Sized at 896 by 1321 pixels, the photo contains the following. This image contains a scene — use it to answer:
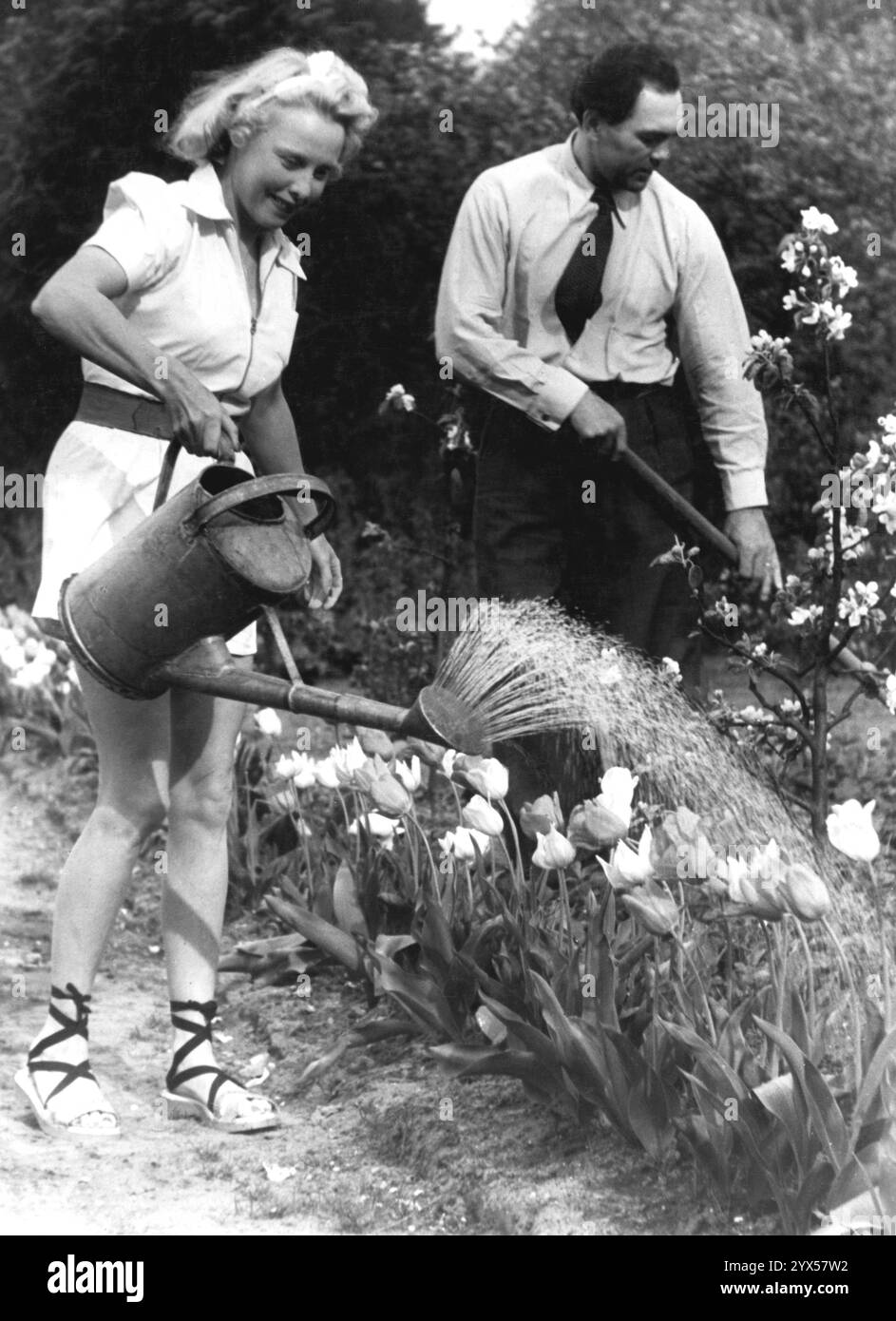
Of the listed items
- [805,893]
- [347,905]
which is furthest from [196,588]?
[347,905]

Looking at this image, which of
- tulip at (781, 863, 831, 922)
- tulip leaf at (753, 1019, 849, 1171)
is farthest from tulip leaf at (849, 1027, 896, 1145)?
tulip at (781, 863, 831, 922)

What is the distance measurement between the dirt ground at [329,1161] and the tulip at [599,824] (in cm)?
52

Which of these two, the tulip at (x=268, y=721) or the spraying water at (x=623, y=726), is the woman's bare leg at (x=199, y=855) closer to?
the spraying water at (x=623, y=726)

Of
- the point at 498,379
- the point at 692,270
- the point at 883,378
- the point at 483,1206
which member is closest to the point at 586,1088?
the point at 483,1206

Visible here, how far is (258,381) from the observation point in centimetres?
333

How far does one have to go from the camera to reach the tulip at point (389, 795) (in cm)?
342

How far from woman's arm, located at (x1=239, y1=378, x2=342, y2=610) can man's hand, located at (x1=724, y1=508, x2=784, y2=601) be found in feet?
3.26

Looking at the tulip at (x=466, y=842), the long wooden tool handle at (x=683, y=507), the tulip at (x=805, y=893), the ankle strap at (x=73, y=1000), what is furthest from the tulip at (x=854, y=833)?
the ankle strap at (x=73, y=1000)

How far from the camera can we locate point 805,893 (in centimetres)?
266

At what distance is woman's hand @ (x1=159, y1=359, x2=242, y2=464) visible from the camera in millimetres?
2945

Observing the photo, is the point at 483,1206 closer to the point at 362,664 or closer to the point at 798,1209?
the point at 798,1209

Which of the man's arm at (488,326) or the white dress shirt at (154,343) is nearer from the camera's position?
the white dress shirt at (154,343)
